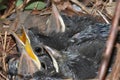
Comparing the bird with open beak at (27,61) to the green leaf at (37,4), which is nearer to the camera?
the bird with open beak at (27,61)

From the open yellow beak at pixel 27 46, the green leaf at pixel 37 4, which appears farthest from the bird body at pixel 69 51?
the green leaf at pixel 37 4

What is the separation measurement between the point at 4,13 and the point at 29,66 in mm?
631

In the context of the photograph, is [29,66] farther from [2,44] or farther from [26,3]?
[26,3]

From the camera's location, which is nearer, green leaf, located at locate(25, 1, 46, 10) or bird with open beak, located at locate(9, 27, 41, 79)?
bird with open beak, located at locate(9, 27, 41, 79)

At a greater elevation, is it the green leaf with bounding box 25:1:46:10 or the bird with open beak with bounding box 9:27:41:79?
the green leaf with bounding box 25:1:46:10

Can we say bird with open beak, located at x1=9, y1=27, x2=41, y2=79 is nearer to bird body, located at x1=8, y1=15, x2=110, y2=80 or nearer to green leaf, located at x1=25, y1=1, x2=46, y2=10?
bird body, located at x1=8, y1=15, x2=110, y2=80

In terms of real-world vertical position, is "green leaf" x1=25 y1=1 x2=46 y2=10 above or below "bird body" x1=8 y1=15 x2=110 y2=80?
above

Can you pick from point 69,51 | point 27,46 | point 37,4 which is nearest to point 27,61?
point 27,46

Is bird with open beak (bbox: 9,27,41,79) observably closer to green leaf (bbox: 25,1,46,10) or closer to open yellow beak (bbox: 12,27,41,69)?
open yellow beak (bbox: 12,27,41,69)

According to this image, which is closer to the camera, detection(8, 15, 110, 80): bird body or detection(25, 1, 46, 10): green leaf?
detection(8, 15, 110, 80): bird body

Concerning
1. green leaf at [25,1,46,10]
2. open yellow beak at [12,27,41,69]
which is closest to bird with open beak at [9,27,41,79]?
open yellow beak at [12,27,41,69]

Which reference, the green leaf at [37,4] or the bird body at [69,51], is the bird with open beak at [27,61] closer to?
the bird body at [69,51]

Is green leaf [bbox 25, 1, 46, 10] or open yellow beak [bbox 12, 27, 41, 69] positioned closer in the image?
open yellow beak [bbox 12, 27, 41, 69]

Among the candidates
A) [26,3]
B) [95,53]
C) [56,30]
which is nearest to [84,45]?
[95,53]
